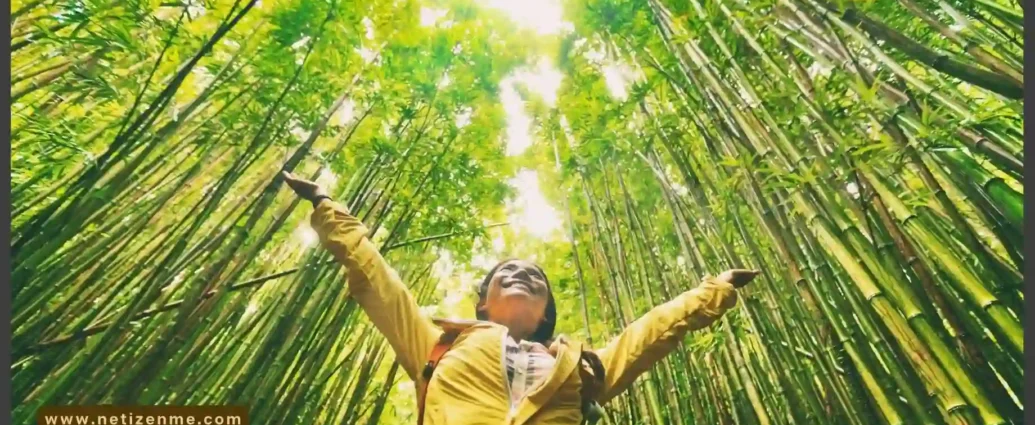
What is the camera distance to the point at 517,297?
1.62 meters

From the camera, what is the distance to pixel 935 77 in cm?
122

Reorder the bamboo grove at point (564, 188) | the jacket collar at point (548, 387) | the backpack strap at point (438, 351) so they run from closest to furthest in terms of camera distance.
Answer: the bamboo grove at point (564, 188)
the jacket collar at point (548, 387)
the backpack strap at point (438, 351)

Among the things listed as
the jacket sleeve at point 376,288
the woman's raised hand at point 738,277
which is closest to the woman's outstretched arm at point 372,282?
the jacket sleeve at point 376,288

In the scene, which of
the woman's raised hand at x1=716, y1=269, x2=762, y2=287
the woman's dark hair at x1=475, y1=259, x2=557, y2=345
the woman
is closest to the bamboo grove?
the woman's raised hand at x1=716, y1=269, x2=762, y2=287

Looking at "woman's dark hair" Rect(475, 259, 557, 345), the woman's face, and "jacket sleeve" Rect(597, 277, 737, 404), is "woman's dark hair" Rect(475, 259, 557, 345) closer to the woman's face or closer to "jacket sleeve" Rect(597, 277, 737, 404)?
the woman's face

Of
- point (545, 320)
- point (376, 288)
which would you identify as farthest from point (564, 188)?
point (376, 288)

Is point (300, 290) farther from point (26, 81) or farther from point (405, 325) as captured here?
point (26, 81)

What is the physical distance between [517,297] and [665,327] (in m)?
0.34

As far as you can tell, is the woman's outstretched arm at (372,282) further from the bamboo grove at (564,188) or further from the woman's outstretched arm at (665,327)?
the woman's outstretched arm at (665,327)

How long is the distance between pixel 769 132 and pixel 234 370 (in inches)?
53.0

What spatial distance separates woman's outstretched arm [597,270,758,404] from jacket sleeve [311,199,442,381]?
0.40m

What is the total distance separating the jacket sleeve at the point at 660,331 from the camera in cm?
150

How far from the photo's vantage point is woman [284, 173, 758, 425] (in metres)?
1.39

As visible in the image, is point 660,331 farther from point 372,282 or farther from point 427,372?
point 372,282
